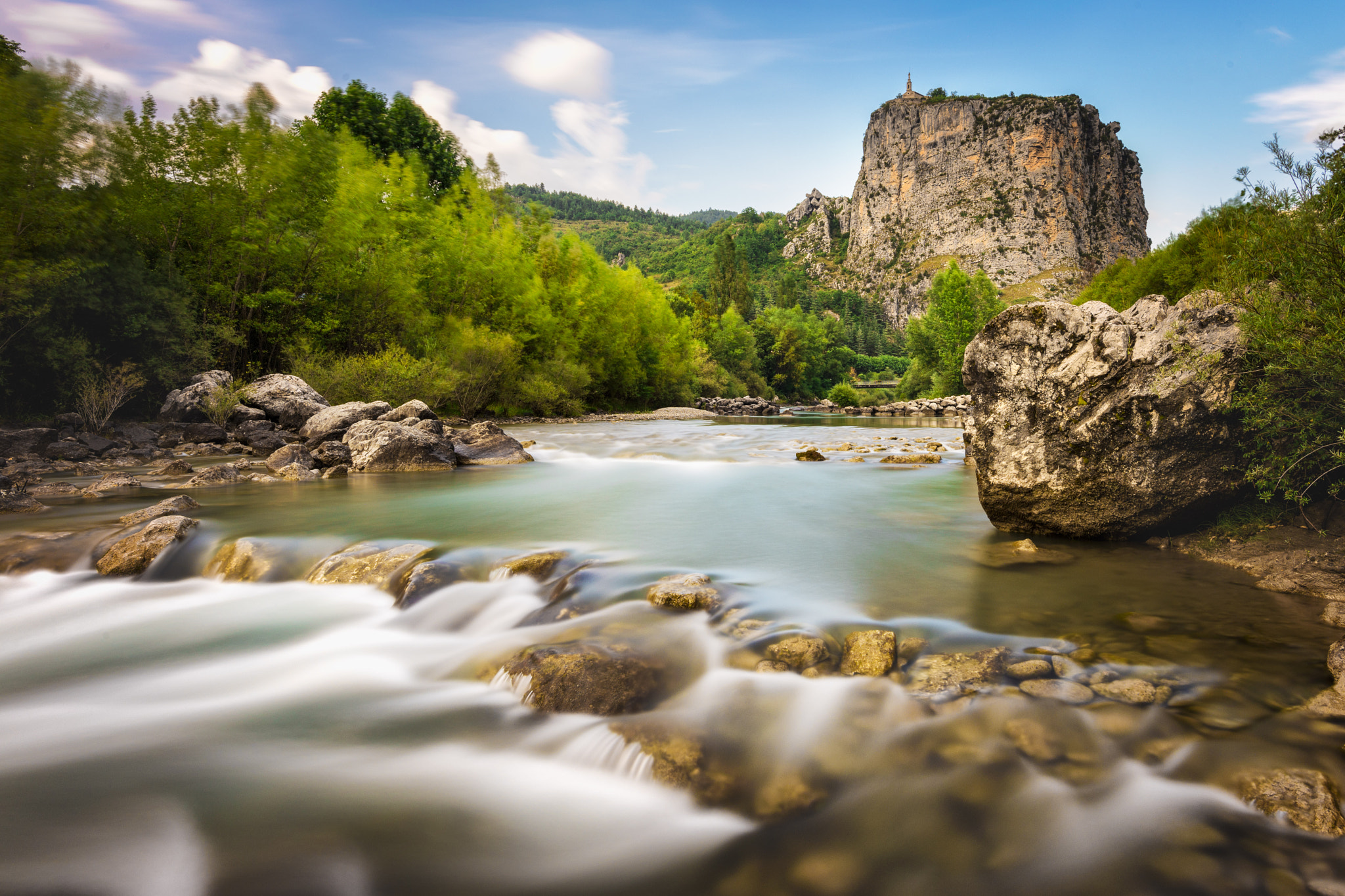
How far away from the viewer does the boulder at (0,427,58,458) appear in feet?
48.7

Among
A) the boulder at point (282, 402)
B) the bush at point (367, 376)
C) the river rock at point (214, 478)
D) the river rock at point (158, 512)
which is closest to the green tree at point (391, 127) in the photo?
the bush at point (367, 376)

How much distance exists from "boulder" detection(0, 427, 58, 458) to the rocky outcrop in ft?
160

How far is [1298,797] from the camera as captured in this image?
2967 mm

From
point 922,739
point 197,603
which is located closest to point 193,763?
point 197,603

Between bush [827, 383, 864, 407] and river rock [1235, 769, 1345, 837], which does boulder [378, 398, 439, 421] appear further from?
bush [827, 383, 864, 407]

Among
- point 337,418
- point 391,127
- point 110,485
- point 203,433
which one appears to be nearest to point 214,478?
point 110,485

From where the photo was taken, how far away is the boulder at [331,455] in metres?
16.3

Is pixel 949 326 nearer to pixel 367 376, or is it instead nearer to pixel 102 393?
pixel 367 376

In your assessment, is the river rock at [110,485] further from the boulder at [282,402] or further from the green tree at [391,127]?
the green tree at [391,127]

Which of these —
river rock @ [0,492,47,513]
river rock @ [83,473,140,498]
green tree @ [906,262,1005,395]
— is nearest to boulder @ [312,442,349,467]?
river rock @ [83,473,140,498]

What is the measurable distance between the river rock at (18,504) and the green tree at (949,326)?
67.6m

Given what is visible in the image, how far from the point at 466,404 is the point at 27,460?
72.6 feet

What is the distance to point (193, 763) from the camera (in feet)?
13.1

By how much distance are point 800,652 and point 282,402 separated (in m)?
22.3
